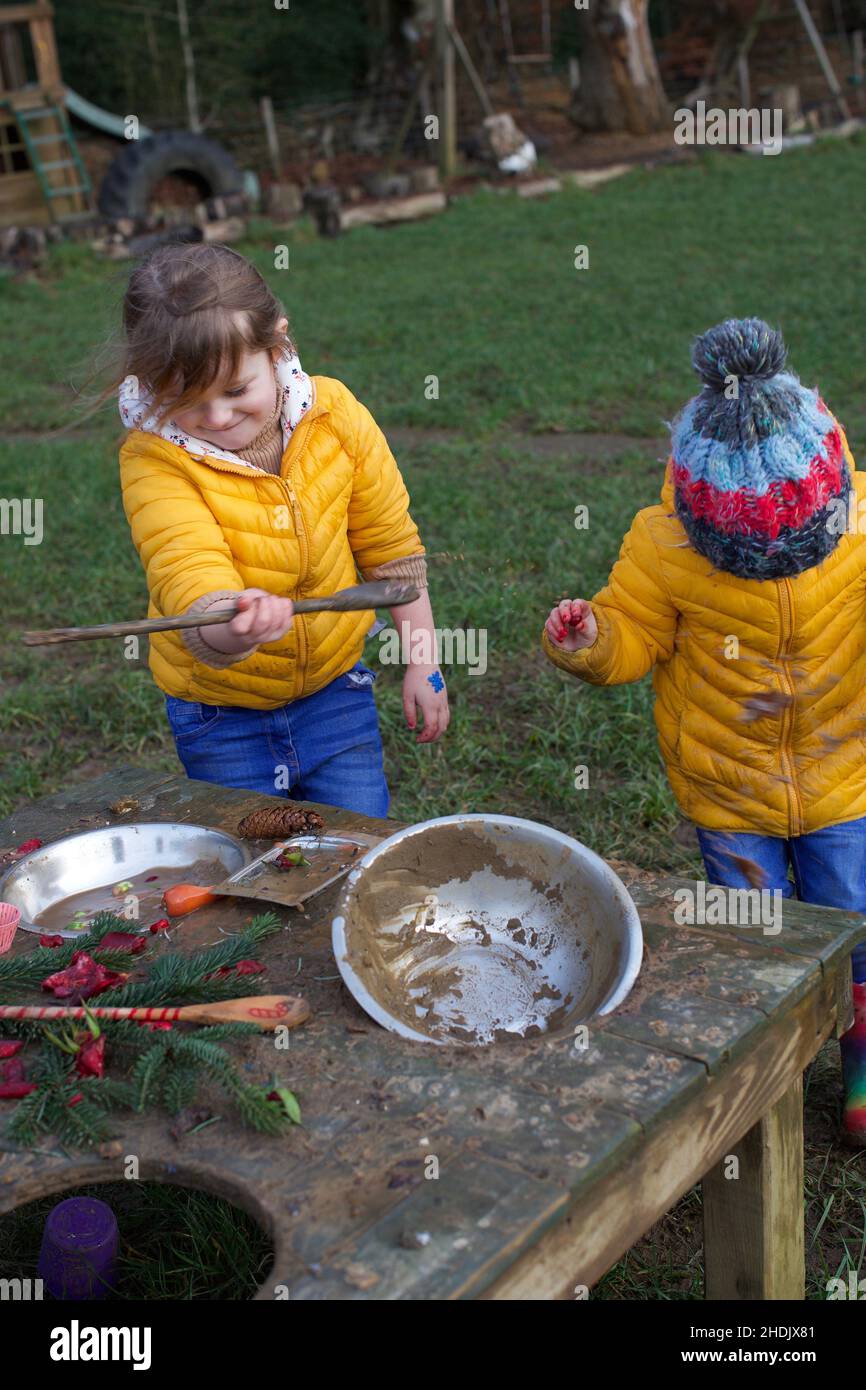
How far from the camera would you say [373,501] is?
2.60 meters

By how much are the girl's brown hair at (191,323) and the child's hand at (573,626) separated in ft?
2.13

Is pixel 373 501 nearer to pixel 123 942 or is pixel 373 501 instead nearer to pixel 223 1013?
pixel 123 942

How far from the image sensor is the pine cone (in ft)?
7.29

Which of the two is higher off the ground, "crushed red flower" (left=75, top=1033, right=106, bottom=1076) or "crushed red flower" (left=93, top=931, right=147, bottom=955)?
"crushed red flower" (left=93, top=931, right=147, bottom=955)

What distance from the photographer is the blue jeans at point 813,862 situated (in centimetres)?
243

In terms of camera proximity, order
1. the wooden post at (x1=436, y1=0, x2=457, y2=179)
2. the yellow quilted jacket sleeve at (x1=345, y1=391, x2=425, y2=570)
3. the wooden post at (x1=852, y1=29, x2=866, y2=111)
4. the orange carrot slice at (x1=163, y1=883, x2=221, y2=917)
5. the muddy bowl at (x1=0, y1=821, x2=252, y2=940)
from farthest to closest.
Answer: the wooden post at (x1=852, y1=29, x2=866, y2=111) → the wooden post at (x1=436, y1=0, x2=457, y2=179) → the yellow quilted jacket sleeve at (x1=345, y1=391, x2=425, y2=570) → the muddy bowl at (x1=0, y1=821, x2=252, y2=940) → the orange carrot slice at (x1=163, y1=883, x2=221, y2=917)

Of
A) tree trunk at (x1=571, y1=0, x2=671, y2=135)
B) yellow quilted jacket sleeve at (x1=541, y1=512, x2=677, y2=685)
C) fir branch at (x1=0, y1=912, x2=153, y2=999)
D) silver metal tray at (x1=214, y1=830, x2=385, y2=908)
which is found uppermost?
tree trunk at (x1=571, y1=0, x2=671, y2=135)

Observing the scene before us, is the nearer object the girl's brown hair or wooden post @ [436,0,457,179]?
the girl's brown hair

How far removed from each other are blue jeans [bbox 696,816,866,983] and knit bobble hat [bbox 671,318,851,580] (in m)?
0.51

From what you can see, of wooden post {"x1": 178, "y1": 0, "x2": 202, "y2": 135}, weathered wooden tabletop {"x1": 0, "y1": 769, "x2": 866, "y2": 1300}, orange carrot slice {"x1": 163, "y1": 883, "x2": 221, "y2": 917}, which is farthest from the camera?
wooden post {"x1": 178, "y1": 0, "x2": 202, "y2": 135}

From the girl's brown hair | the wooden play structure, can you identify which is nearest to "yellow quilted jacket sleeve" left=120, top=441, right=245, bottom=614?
the girl's brown hair

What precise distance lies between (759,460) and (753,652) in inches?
15.4

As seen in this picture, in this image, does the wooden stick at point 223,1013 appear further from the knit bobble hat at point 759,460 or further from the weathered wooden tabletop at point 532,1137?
the knit bobble hat at point 759,460

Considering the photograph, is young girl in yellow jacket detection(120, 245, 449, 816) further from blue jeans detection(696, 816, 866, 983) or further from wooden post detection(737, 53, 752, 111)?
wooden post detection(737, 53, 752, 111)
